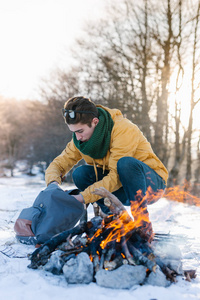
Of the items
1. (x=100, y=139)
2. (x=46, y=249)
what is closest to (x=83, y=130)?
(x=100, y=139)

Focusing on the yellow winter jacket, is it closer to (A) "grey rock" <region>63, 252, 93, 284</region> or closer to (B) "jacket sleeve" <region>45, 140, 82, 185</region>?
(B) "jacket sleeve" <region>45, 140, 82, 185</region>

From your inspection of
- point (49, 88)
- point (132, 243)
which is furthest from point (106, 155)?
point (49, 88)

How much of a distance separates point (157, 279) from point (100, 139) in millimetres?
1236

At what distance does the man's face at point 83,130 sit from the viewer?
2355 mm

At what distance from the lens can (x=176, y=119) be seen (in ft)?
36.9

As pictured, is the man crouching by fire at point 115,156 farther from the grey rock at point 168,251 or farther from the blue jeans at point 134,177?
the grey rock at point 168,251

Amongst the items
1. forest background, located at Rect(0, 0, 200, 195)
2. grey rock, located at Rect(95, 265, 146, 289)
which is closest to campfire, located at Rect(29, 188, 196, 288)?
grey rock, located at Rect(95, 265, 146, 289)

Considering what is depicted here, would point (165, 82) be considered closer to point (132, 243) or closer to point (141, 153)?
point (141, 153)

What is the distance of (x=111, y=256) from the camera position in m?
1.83

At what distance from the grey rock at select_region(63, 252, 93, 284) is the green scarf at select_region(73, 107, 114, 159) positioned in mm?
1007

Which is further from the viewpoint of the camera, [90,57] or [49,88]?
[49,88]

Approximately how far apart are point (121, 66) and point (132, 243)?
10.3m

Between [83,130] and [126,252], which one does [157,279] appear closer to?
[126,252]

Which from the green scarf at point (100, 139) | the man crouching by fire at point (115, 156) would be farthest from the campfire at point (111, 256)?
the green scarf at point (100, 139)
